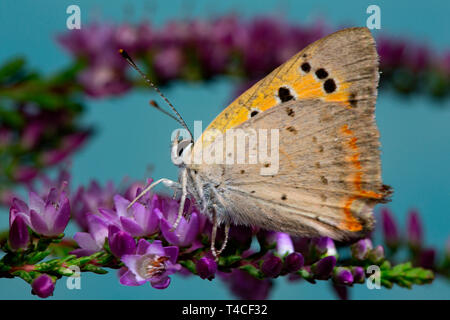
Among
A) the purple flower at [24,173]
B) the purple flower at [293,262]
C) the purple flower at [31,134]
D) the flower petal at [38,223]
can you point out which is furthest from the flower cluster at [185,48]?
the purple flower at [293,262]

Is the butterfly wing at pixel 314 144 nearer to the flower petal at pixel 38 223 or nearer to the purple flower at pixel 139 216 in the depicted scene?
the purple flower at pixel 139 216

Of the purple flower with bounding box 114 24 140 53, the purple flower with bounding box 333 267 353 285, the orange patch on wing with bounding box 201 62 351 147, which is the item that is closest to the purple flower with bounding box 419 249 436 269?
the purple flower with bounding box 333 267 353 285

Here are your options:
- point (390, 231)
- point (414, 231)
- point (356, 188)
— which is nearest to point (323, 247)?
point (356, 188)

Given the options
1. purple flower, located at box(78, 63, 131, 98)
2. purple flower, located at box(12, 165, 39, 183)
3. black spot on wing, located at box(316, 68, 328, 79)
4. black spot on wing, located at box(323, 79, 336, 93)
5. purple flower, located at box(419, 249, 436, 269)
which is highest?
purple flower, located at box(78, 63, 131, 98)

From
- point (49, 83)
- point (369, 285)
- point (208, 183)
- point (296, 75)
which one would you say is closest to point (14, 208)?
point (208, 183)

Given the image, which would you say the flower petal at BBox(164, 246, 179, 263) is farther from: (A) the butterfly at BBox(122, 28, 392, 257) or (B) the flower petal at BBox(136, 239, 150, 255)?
(A) the butterfly at BBox(122, 28, 392, 257)

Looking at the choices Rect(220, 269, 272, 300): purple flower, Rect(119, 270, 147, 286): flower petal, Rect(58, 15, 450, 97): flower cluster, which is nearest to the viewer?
Rect(119, 270, 147, 286): flower petal

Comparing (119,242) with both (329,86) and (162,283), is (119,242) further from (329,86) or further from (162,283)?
(329,86)
